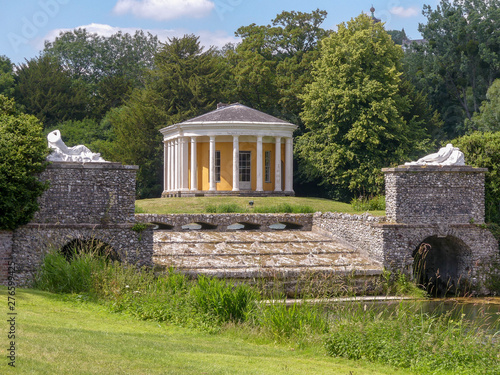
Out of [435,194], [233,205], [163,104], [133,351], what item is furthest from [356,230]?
[163,104]

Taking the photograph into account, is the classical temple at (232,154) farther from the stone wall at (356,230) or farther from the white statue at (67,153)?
the white statue at (67,153)

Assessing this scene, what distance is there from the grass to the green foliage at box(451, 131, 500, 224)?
469 cm

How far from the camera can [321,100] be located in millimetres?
46125

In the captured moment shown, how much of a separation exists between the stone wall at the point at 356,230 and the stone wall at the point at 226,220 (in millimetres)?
790

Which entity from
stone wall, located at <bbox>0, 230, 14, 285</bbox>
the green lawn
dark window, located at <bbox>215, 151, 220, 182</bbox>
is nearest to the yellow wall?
dark window, located at <bbox>215, 151, 220, 182</bbox>

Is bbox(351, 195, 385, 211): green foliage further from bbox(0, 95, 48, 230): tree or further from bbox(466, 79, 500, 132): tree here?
bbox(466, 79, 500, 132): tree

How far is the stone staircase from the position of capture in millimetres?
23641

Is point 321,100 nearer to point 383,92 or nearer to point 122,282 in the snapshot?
point 383,92

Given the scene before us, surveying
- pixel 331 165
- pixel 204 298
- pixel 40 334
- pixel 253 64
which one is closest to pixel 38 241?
pixel 204 298

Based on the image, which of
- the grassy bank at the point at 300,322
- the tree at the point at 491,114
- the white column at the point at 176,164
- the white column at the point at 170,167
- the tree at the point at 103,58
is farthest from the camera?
the tree at the point at 103,58

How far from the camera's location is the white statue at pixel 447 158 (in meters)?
26.7

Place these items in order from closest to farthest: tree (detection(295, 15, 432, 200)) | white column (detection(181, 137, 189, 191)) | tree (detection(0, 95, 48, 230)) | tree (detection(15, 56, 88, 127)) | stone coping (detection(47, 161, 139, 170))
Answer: tree (detection(0, 95, 48, 230)) → stone coping (detection(47, 161, 139, 170)) → white column (detection(181, 137, 189, 191)) → tree (detection(295, 15, 432, 200)) → tree (detection(15, 56, 88, 127))

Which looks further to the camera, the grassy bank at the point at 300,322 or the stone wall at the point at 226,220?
the stone wall at the point at 226,220

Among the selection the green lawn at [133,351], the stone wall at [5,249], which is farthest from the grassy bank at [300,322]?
the stone wall at [5,249]
